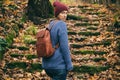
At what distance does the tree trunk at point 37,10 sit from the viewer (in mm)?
Result: 12180

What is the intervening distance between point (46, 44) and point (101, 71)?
11.9 ft

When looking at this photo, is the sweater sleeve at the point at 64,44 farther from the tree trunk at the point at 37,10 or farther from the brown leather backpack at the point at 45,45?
the tree trunk at the point at 37,10

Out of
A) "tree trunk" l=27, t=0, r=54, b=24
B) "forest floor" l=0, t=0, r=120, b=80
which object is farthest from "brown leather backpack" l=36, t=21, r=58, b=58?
"tree trunk" l=27, t=0, r=54, b=24

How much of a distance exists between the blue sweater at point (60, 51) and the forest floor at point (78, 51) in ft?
9.90

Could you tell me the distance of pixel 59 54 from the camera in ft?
16.1

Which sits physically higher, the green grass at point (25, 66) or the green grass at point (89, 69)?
the green grass at point (25, 66)

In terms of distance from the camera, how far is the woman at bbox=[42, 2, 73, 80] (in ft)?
15.9

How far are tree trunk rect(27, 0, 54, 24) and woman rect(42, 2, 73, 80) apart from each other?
23.6ft

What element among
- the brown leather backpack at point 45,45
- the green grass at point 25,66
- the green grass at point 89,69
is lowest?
the green grass at point 89,69

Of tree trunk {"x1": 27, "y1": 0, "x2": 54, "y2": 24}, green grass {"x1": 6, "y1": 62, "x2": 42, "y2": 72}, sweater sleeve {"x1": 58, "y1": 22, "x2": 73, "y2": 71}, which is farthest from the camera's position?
tree trunk {"x1": 27, "y1": 0, "x2": 54, "y2": 24}

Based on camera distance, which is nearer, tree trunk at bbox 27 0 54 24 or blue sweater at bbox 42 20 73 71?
blue sweater at bbox 42 20 73 71

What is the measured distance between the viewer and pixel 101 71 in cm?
829

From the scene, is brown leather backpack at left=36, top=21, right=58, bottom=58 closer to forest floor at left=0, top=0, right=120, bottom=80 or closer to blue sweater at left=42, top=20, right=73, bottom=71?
blue sweater at left=42, top=20, right=73, bottom=71

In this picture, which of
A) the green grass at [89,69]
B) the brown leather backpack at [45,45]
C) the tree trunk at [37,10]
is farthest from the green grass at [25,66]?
the tree trunk at [37,10]
